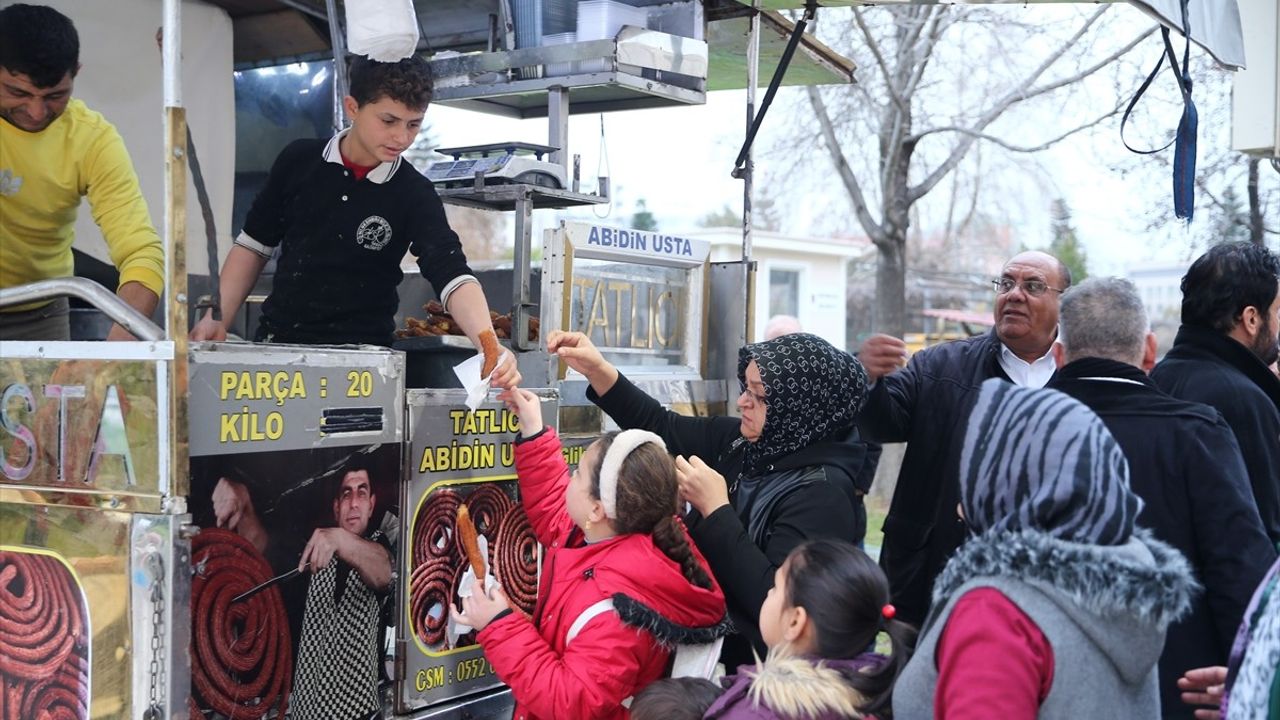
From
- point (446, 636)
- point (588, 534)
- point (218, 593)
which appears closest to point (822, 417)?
point (588, 534)

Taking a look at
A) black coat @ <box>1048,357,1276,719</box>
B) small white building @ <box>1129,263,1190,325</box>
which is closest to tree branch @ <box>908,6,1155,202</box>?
black coat @ <box>1048,357,1276,719</box>

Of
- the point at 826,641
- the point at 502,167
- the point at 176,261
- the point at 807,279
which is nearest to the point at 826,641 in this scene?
the point at 826,641

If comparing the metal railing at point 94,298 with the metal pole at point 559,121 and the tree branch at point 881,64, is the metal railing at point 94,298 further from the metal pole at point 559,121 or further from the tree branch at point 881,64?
the tree branch at point 881,64

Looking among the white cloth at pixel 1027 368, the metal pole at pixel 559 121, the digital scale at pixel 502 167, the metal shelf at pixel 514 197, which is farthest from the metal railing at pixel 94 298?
the white cloth at pixel 1027 368

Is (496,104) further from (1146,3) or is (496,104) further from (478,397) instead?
(1146,3)

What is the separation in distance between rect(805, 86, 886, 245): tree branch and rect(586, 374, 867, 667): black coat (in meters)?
11.3

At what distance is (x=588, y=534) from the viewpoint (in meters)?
2.90

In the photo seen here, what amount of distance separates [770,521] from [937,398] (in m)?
1.37

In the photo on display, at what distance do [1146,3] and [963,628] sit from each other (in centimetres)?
254

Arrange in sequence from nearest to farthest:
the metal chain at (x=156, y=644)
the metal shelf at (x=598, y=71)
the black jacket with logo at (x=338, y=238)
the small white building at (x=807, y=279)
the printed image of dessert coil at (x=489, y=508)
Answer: the metal chain at (x=156, y=644)
the printed image of dessert coil at (x=489, y=508)
the black jacket with logo at (x=338, y=238)
the metal shelf at (x=598, y=71)
the small white building at (x=807, y=279)

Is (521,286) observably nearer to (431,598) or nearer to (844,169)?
Answer: (431,598)

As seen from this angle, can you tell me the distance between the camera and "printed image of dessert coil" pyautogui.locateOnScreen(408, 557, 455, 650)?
3.04m

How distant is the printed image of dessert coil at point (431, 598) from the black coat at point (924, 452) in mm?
1588

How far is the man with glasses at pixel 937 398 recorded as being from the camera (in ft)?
12.9
